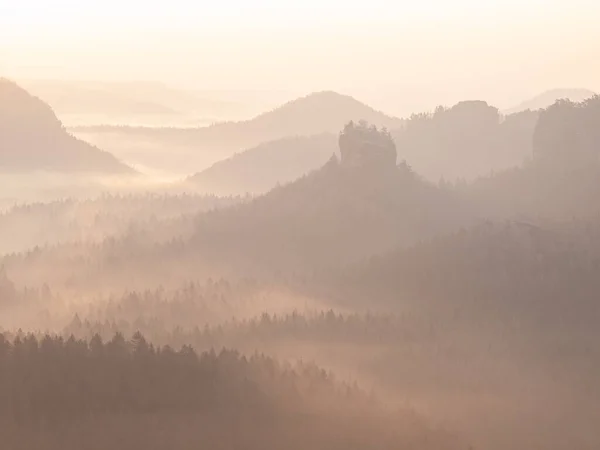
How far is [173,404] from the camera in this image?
15838cm

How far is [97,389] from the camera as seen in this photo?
163125 mm

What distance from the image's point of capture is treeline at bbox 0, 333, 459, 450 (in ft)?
455

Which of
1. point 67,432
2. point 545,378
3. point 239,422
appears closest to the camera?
Result: point 67,432

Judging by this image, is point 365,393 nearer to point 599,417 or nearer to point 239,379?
point 239,379

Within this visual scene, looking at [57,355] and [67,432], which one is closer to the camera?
[67,432]

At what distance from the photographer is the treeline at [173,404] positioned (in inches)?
5463

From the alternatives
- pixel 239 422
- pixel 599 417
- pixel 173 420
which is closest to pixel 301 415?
pixel 239 422

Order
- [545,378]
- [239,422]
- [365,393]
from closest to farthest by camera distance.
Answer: [239,422], [365,393], [545,378]

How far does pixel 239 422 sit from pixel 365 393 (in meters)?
37.5

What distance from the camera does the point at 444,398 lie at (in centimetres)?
18225

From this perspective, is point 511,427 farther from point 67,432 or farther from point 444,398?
point 67,432

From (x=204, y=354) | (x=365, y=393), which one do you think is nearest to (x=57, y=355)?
(x=204, y=354)

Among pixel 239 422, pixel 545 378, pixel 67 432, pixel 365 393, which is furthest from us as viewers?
pixel 545 378

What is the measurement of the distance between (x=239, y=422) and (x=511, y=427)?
55708mm
